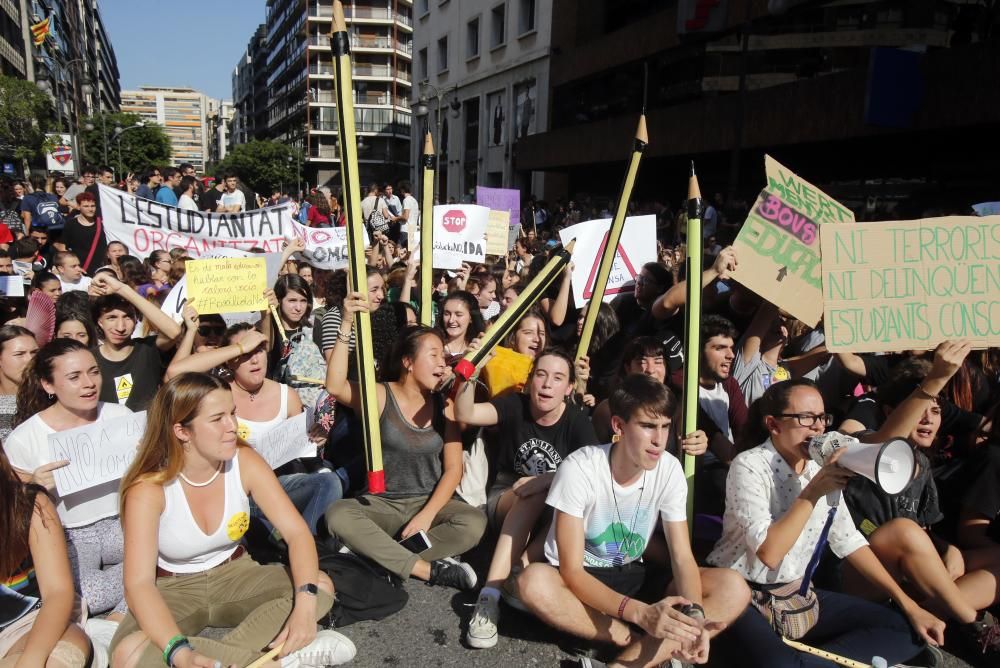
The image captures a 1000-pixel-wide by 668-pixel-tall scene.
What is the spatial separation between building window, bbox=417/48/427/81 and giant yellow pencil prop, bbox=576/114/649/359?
36.0 metres

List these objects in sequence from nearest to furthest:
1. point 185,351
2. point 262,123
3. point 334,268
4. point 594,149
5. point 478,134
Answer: point 185,351
point 334,268
point 594,149
point 478,134
point 262,123

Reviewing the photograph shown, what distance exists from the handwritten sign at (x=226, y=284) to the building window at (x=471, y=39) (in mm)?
30294

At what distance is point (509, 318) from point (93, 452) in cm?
206

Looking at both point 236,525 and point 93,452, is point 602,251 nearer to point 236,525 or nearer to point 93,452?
point 236,525

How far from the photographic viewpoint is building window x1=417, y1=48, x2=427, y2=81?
37.2 meters

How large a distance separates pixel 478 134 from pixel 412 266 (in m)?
27.4

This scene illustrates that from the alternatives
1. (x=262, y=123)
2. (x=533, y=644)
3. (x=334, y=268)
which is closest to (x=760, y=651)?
(x=533, y=644)

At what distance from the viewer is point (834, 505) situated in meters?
3.00

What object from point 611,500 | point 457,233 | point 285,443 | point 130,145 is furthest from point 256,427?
point 130,145

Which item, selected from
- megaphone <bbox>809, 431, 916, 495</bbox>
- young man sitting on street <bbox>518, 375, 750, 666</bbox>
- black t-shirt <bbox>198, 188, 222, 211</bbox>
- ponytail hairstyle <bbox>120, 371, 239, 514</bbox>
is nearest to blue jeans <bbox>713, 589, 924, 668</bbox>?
young man sitting on street <bbox>518, 375, 750, 666</bbox>

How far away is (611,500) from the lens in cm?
303

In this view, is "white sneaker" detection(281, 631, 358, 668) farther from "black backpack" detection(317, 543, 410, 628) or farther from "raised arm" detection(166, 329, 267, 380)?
"raised arm" detection(166, 329, 267, 380)

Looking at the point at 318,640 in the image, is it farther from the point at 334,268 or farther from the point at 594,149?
the point at 594,149

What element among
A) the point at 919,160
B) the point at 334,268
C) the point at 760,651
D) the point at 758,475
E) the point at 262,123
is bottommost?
the point at 760,651
